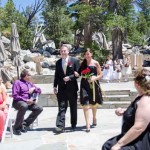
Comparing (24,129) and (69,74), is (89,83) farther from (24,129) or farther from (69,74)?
(24,129)

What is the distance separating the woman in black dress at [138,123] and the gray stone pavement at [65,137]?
8.09ft

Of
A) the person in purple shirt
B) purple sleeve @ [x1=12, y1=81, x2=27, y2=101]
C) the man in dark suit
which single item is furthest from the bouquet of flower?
purple sleeve @ [x1=12, y1=81, x2=27, y2=101]

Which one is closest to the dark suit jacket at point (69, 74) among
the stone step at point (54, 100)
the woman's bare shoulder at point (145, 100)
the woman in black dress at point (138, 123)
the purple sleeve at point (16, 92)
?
the purple sleeve at point (16, 92)

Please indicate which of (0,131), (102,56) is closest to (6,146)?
(0,131)

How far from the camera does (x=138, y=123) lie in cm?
315

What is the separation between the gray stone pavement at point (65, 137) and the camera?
6023 mm

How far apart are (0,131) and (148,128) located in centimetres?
392

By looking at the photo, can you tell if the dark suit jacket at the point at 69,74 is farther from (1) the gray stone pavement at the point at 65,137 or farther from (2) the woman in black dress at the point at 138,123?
(2) the woman in black dress at the point at 138,123

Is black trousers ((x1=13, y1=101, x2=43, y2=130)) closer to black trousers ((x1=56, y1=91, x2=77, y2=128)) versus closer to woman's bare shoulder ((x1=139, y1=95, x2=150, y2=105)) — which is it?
black trousers ((x1=56, y1=91, x2=77, y2=128))

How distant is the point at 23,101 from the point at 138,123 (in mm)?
4512

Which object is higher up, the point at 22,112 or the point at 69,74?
the point at 69,74

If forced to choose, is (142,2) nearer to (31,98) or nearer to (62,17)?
(31,98)

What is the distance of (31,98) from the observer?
7.58m

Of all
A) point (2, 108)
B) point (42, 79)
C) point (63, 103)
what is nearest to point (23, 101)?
point (2, 108)
